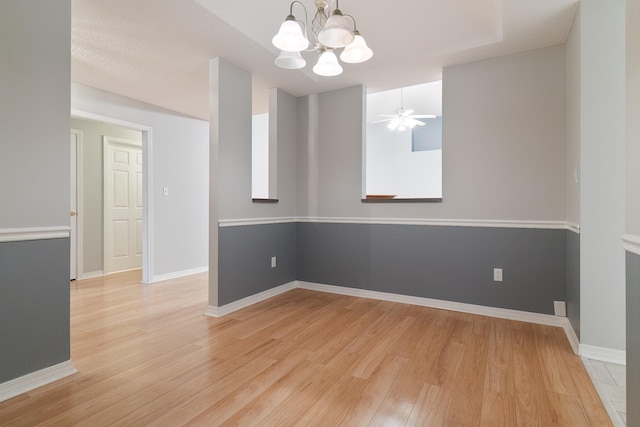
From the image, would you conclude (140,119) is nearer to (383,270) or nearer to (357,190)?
(357,190)

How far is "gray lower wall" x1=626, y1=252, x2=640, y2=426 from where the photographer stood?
1068mm

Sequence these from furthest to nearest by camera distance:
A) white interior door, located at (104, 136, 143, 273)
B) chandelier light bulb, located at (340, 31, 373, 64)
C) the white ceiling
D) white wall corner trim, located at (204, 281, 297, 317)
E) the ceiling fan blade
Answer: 1. the ceiling fan blade
2. white interior door, located at (104, 136, 143, 273)
3. white wall corner trim, located at (204, 281, 297, 317)
4. the white ceiling
5. chandelier light bulb, located at (340, 31, 373, 64)

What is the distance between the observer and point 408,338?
234cm

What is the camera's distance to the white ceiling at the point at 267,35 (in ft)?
7.14

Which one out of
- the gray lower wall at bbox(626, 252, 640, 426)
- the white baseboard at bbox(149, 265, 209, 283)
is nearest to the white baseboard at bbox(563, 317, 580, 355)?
the gray lower wall at bbox(626, 252, 640, 426)

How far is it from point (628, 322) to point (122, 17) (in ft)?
10.6

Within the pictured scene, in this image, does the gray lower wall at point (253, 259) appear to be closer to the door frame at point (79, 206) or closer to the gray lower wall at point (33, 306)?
the gray lower wall at point (33, 306)

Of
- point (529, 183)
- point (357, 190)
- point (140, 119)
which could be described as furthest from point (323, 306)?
point (140, 119)

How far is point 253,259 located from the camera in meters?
3.22

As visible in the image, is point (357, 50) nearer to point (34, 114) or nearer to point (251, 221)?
point (34, 114)

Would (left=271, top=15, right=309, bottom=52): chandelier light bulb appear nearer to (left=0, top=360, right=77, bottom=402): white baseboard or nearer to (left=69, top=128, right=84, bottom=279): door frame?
(left=0, top=360, right=77, bottom=402): white baseboard

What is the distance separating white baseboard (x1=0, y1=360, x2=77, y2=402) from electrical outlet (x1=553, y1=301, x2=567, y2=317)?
11.2ft

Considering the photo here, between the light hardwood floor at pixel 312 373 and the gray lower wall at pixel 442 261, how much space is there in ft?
0.81

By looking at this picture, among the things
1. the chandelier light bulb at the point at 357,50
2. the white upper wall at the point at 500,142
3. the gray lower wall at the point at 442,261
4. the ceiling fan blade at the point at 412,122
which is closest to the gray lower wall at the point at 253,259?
the gray lower wall at the point at 442,261
